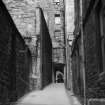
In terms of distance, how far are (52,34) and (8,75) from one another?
56.4 ft

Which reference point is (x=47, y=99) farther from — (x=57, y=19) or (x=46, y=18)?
(x=57, y=19)

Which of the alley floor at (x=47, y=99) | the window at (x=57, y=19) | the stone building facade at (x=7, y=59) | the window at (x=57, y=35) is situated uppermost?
the window at (x=57, y=19)

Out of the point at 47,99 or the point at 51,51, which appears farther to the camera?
the point at 51,51

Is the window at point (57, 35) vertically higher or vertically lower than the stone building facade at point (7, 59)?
higher

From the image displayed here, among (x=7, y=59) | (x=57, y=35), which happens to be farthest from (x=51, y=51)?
(x=7, y=59)

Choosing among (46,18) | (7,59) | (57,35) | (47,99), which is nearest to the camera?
(7,59)

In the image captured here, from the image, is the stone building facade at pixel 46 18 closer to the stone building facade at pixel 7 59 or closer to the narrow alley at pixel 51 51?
the narrow alley at pixel 51 51

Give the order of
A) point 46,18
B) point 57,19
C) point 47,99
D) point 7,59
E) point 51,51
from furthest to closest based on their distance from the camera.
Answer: point 57,19 < point 46,18 < point 51,51 < point 47,99 < point 7,59

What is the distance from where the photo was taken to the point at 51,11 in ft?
88.0

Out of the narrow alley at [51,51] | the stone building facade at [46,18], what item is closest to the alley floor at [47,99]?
the narrow alley at [51,51]

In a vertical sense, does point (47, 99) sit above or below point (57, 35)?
below

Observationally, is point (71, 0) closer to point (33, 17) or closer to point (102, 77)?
point (33, 17)

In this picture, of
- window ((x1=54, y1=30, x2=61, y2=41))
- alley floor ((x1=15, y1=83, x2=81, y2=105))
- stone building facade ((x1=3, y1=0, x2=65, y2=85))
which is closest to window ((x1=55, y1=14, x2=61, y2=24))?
stone building facade ((x1=3, y1=0, x2=65, y2=85))

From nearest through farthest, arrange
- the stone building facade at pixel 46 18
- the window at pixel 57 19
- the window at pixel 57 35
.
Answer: the stone building facade at pixel 46 18 < the window at pixel 57 35 < the window at pixel 57 19
